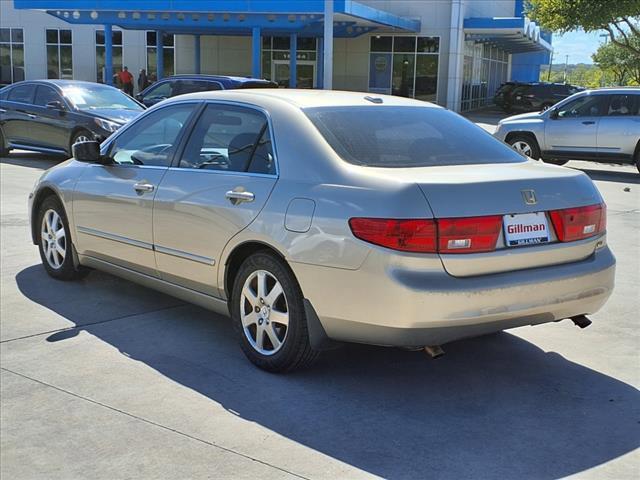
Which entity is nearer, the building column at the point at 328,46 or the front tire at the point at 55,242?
the front tire at the point at 55,242

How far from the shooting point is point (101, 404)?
415 cm

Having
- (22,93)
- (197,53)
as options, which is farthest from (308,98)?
(197,53)

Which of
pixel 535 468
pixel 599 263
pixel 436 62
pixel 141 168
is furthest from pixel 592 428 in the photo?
pixel 436 62

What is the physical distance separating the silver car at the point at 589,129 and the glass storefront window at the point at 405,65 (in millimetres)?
22250

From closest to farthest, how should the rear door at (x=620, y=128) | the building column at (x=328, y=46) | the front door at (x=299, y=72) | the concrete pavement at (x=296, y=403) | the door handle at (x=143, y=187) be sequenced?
the concrete pavement at (x=296, y=403)
the door handle at (x=143, y=187)
the rear door at (x=620, y=128)
the building column at (x=328, y=46)
the front door at (x=299, y=72)

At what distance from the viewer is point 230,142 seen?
4.99 m

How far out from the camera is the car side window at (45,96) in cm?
1500

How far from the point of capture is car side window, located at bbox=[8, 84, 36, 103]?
15.5 meters

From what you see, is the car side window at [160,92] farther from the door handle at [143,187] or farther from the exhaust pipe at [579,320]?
the exhaust pipe at [579,320]

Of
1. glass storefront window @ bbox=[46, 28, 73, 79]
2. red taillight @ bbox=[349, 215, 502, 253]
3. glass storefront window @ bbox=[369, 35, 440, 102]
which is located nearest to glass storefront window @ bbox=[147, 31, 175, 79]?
glass storefront window @ bbox=[46, 28, 73, 79]

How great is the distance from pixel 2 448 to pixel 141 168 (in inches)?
94.0

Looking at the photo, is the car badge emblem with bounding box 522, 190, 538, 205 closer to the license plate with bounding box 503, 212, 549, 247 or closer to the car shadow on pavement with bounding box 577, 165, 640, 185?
the license plate with bounding box 503, 212, 549, 247

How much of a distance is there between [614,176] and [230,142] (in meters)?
13.0

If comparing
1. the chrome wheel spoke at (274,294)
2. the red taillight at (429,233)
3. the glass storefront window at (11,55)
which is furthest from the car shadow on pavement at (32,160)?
the glass storefront window at (11,55)
